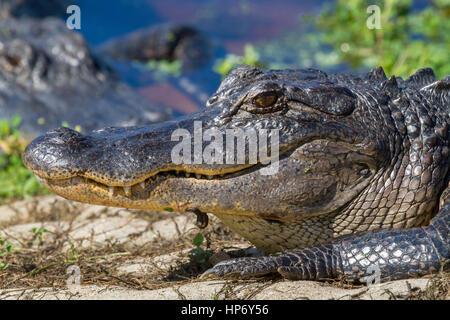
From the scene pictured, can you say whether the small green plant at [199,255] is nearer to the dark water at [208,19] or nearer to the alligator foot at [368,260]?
the alligator foot at [368,260]

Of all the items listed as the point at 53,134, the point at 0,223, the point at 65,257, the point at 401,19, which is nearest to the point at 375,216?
the point at 53,134

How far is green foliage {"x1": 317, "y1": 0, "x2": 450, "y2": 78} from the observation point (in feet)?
28.5

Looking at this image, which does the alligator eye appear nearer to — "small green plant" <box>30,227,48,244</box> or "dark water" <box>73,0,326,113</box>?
"small green plant" <box>30,227,48,244</box>

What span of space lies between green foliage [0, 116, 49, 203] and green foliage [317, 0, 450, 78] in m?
4.48

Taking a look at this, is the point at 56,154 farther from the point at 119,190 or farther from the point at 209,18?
the point at 209,18

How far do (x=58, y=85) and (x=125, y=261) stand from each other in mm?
4393

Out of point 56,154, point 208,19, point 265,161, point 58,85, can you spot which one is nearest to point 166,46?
point 208,19

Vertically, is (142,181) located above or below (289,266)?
above

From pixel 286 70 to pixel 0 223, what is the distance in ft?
9.01

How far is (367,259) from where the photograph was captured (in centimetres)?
289

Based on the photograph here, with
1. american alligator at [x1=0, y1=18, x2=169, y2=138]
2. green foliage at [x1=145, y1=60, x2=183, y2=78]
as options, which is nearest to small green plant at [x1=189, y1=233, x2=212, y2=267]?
american alligator at [x1=0, y1=18, x2=169, y2=138]

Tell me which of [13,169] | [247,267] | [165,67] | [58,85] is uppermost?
[165,67]

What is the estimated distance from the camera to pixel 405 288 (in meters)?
2.72
